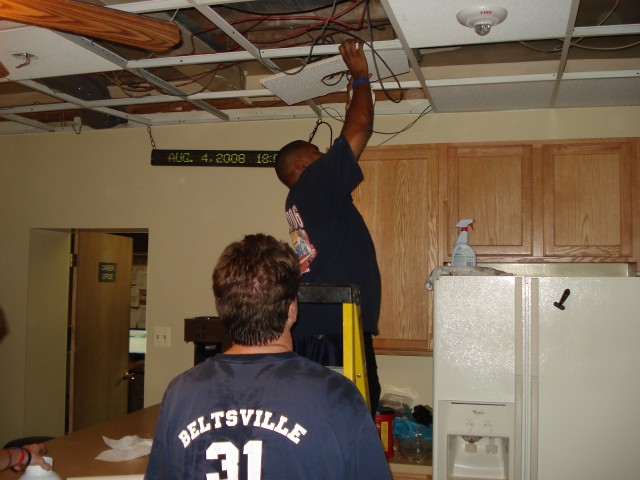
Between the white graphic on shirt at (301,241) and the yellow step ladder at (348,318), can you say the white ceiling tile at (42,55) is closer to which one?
the white graphic on shirt at (301,241)

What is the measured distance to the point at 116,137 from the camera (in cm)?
A: 423

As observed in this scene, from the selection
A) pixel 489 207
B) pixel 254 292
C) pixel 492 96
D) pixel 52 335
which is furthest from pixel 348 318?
pixel 52 335

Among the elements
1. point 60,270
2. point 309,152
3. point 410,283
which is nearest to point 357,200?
point 410,283

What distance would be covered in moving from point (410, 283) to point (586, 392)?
0.99 m

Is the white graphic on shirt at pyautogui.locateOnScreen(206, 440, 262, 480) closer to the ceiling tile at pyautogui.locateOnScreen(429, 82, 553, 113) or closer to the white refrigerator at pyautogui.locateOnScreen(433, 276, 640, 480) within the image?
the white refrigerator at pyautogui.locateOnScreen(433, 276, 640, 480)

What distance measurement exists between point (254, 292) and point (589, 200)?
2310 millimetres

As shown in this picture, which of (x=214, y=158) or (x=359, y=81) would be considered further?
(x=214, y=158)

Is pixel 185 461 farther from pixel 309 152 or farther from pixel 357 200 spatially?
pixel 357 200

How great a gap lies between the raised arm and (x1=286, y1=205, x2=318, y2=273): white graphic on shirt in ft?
1.04

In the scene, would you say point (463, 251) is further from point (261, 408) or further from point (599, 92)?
point (261, 408)

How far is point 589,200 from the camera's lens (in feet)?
10.1

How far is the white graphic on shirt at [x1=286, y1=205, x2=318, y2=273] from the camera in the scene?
7.14 feet

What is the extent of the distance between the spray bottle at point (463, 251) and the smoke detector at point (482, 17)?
42.6 inches

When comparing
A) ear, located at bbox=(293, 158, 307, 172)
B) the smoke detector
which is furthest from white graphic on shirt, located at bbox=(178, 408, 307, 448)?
the smoke detector
